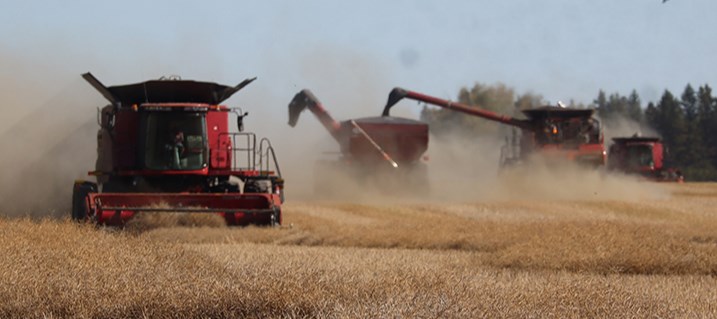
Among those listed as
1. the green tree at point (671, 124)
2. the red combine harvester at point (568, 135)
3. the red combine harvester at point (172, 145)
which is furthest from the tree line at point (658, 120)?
the red combine harvester at point (172, 145)

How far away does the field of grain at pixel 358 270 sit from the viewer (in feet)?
21.5

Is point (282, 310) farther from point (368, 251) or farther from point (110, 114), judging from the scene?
point (110, 114)

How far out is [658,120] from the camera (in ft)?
328

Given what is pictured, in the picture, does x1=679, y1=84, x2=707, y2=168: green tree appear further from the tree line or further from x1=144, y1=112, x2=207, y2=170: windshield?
x1=144, y1=112, x2=207, y2=170: windshield

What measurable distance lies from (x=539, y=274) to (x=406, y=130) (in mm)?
23069

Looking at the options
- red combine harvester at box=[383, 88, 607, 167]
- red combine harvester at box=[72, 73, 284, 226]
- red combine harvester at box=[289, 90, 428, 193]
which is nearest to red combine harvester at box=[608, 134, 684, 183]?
red combine harvester at box=[383, 88, 607, 167]

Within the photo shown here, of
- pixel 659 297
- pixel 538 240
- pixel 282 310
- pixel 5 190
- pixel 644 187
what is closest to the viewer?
pixel 282 310

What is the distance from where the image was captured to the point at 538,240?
42.6 ft

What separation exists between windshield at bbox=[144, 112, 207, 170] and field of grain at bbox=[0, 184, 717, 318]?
6.28ft

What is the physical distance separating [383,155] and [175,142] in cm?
1470

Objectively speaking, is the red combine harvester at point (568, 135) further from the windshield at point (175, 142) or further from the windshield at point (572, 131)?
the windshield at point (175, 142)

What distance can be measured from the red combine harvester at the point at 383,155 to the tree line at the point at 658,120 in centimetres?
2350

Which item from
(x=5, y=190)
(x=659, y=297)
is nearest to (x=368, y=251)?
(x=659, y=297)

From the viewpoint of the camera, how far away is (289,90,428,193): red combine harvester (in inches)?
1303
